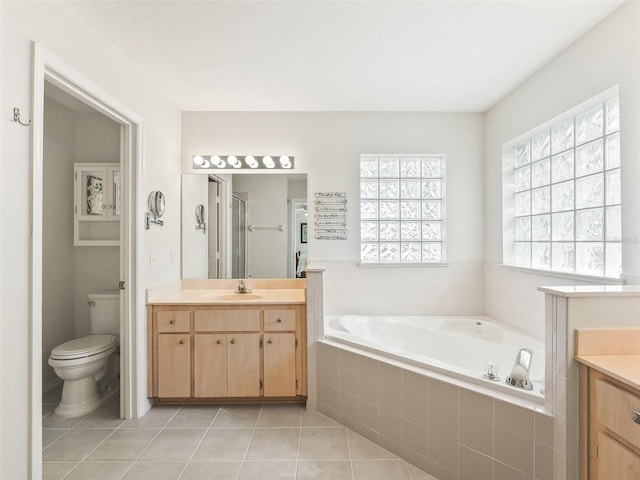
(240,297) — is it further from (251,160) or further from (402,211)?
(402,211)

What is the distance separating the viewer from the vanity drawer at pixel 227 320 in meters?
2.35

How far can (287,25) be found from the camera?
5.81ft

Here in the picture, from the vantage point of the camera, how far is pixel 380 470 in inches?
67.5

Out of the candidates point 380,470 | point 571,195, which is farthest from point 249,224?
point 571,195

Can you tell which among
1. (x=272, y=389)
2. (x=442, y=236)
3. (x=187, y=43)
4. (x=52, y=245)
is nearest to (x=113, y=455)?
(x=272, y=389)

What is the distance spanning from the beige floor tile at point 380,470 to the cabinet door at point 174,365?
133cm

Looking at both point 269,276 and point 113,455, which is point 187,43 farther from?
point 113,455

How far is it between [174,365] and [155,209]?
117 centimetres

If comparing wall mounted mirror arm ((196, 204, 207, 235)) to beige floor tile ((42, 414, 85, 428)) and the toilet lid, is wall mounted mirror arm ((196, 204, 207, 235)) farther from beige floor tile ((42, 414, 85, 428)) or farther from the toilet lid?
beige floor tile ((42, 414, 85, 428))

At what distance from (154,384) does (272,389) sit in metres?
0.87

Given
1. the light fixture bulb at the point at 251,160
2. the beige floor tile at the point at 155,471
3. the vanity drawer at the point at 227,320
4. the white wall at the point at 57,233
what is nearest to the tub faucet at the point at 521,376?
the vanity drawer at the point at 227,320

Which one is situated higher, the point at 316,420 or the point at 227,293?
the point at 227,293

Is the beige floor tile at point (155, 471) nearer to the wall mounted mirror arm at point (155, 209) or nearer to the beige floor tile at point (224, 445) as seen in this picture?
the beige floor tile at point (224, 445)

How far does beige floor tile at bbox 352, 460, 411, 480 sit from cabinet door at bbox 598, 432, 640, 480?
876 millimetres
